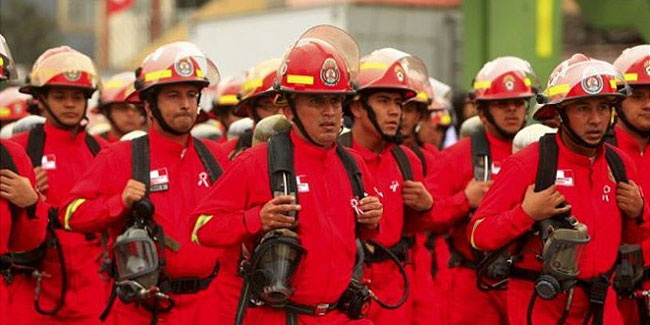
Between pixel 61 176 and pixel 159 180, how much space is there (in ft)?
6.44

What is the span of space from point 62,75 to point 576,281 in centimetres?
450

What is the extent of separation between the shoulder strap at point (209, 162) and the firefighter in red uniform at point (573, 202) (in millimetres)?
1751

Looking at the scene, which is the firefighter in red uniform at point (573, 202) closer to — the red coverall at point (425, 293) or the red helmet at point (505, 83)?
the red coverall at point (425, 293)

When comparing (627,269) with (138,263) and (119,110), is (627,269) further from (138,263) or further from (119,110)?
(119,110)

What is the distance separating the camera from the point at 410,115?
1162 cm

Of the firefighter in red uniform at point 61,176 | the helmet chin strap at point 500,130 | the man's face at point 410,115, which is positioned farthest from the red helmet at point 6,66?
the man's face at point 410,115

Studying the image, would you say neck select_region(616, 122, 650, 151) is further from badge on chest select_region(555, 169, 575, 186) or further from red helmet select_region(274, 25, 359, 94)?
red helmet select_region(274, 25, 359, 94)

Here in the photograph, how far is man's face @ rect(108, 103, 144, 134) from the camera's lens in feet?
43.3

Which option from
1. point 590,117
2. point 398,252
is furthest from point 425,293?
point 590,117

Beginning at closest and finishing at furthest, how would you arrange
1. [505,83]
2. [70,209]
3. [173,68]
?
[70,209]
[173,68]
[505,83]

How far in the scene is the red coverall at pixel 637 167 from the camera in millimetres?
9164

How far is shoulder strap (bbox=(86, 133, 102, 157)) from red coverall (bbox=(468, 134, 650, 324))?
3.63m

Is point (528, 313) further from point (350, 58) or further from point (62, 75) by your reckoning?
point (62, 75)

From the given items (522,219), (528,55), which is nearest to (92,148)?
(522,219)
